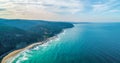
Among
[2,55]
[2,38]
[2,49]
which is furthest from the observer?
[2,38]

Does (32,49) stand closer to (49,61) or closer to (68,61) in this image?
(49,61)

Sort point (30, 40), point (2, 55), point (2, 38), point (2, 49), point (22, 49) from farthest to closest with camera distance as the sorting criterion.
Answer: point (30, 40)
point (2, 38)
point (22, 49)
point (2, 49)
point (2, 55)

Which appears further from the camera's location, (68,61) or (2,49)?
(2,49)

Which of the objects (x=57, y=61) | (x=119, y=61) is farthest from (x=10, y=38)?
(x=119, y=61)

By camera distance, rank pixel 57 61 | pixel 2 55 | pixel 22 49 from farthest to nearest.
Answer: pixel 22 49 → pixel 2 55 → pixel 57 61

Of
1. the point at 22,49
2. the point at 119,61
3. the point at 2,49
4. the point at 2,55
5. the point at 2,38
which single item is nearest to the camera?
the point at 119,61

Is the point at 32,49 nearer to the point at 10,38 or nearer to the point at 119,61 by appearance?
the point at 10,38

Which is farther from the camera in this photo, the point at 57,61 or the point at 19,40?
the point at 19,40

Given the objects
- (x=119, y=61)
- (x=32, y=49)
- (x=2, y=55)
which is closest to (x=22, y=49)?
(x=32, y=49)

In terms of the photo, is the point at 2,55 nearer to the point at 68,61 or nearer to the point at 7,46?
the point at 7,46
